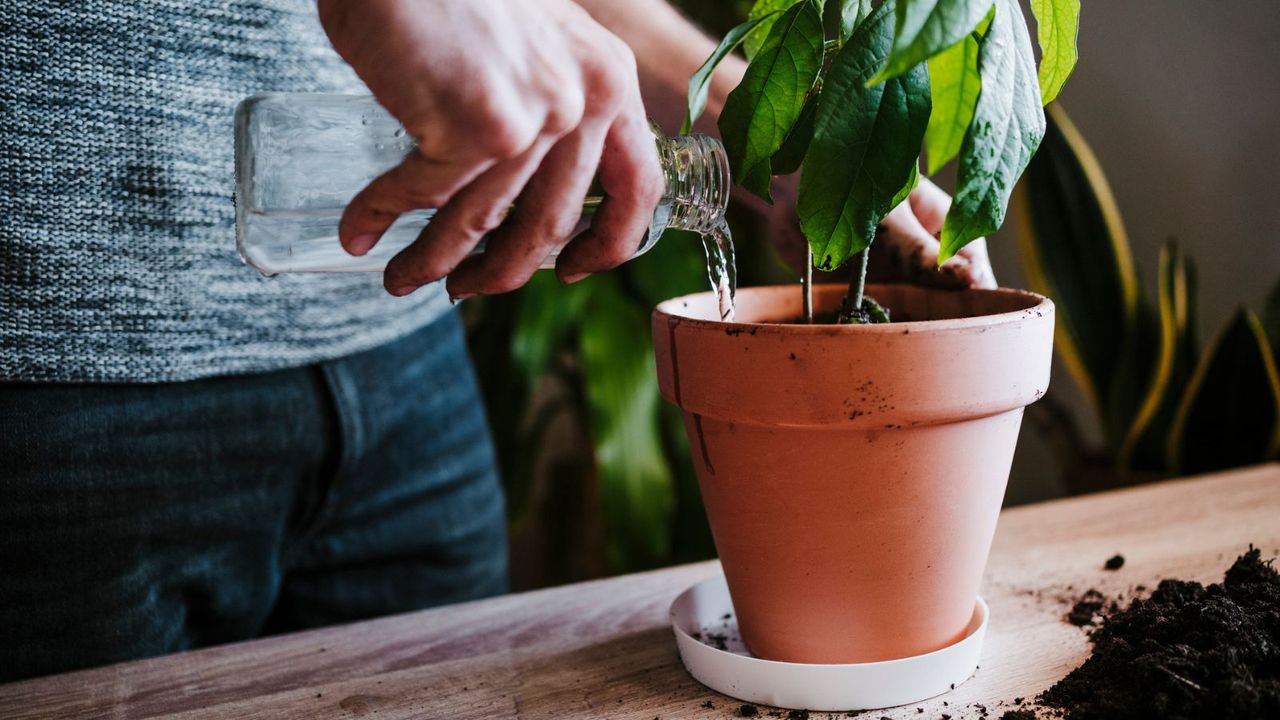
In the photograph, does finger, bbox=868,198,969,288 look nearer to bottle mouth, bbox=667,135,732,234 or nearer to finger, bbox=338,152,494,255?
bottle mouth, bbox=667,135,732,234

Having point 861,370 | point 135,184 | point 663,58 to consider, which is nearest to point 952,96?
point 861,370

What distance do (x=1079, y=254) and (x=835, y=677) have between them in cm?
99

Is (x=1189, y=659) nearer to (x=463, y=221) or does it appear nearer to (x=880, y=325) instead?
(x=880, y=325)

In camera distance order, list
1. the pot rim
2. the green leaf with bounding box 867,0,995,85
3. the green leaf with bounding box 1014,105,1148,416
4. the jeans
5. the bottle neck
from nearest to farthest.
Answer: the green leaf with bounding box 867,0,995,85 < the pot rim < the bottle neck < the jeans < the green leaf with bounding box 1014,105,1148,416

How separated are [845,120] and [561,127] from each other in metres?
0.15

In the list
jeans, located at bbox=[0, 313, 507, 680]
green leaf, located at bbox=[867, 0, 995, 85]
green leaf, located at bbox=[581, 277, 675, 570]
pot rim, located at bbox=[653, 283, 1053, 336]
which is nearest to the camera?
green leaf, located at bbox=[867, 0, 995, 85]

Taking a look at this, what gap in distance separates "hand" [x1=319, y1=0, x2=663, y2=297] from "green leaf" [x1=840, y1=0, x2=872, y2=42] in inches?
4.9

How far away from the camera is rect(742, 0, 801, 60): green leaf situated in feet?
1.82

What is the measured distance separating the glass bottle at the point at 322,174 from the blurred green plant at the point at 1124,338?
0.85m

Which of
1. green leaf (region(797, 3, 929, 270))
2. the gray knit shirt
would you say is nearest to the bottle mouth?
green leaf (region(797, 3, 929, 270))

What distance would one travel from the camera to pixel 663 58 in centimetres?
75

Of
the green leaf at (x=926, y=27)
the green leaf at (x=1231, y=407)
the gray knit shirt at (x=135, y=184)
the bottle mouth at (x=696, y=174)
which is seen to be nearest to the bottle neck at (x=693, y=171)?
the bottle mouth at (x=696, y=174)

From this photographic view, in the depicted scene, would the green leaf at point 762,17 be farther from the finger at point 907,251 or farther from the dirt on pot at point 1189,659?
the dirt on pot at point 1189,659

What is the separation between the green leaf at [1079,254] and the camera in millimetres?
1311
